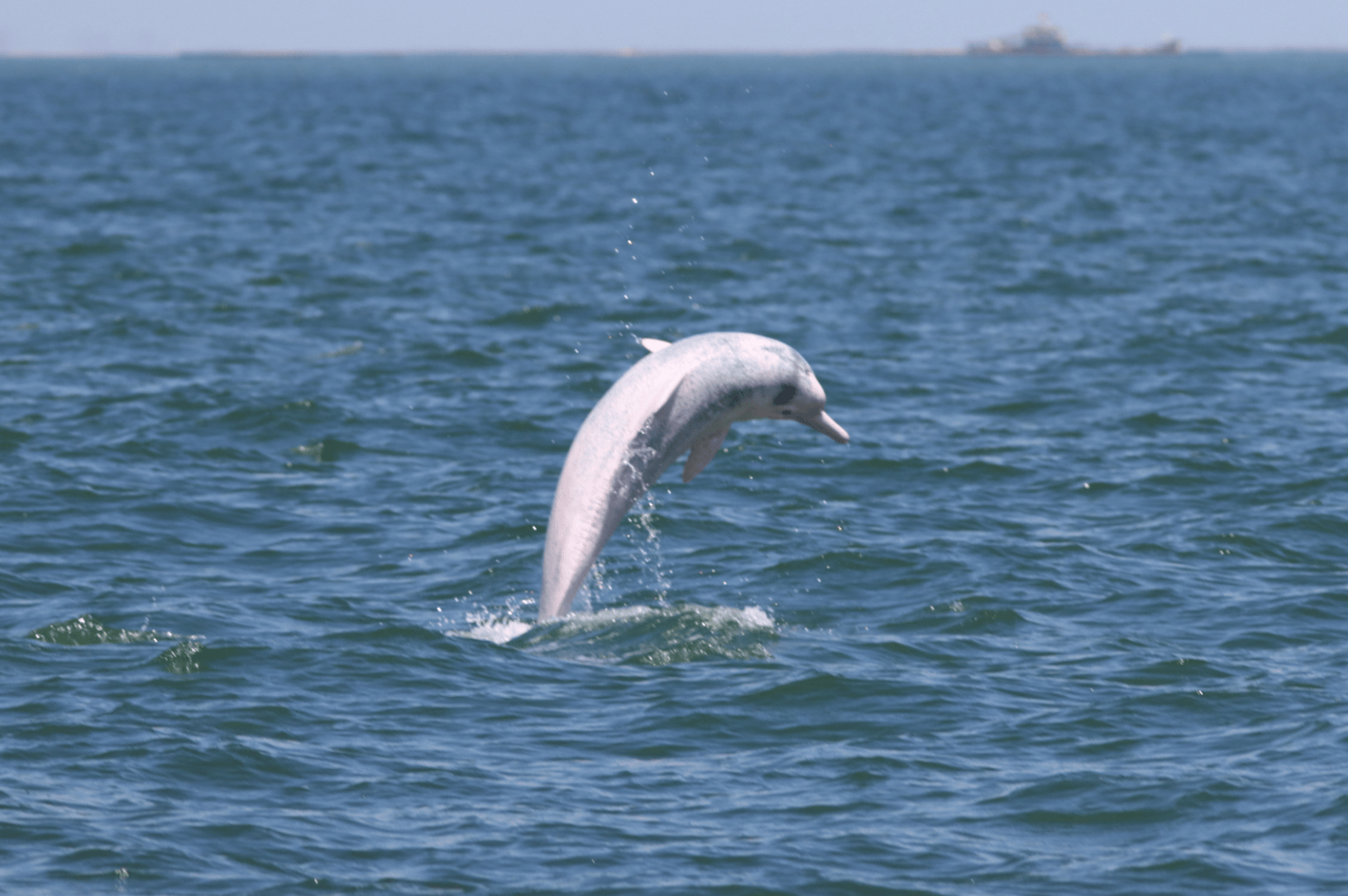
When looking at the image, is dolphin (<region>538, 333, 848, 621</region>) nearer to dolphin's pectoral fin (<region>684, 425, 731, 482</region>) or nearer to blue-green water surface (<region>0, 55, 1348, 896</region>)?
dolphin's pectoral fin (<region>684, 425, 731, 482</region>)

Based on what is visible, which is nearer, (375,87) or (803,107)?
(803,107)

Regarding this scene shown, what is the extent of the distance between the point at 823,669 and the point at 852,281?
2442 cm

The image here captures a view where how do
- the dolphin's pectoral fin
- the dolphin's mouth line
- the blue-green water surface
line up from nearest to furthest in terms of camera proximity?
the blue-green water surface, the dolphin's pectoral fin, the dolphin's mouth line

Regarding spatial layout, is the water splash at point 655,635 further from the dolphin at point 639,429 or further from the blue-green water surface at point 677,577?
the dolphin at point 639,429

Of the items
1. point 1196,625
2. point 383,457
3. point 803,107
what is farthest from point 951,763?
point 803,107

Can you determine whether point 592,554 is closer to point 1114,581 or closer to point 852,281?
point 1114,581

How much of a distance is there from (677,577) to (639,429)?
5504 mm

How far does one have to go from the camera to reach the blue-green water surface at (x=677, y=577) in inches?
492

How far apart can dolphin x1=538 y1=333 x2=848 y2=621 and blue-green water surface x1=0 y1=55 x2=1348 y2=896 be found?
5.21ft

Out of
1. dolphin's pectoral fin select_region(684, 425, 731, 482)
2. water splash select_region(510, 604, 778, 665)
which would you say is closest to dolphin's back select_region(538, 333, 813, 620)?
dolphin's pectoral fin select_region(684, 425, 731, 482)

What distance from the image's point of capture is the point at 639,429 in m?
13.7

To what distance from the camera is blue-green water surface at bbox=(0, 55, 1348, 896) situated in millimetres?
12500

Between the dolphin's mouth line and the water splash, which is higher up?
the dolphin's mouth line

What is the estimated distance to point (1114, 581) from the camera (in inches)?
730
